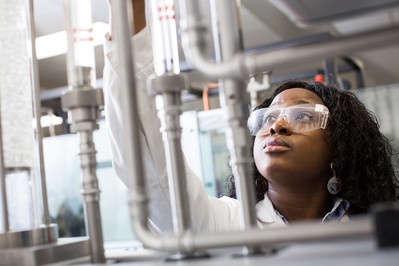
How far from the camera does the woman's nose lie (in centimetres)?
151

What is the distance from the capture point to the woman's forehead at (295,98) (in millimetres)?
1602

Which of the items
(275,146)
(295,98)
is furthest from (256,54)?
(295,98)

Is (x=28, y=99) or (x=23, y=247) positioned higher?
(x=28, y=99)

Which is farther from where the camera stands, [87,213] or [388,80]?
[388,80]

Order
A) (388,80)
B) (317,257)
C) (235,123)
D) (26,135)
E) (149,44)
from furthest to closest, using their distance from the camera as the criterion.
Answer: (388,80), (149,44), (26,135), (235,123), (317,257)

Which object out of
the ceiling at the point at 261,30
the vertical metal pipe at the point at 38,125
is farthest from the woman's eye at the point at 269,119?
the vertical metal pipe at the point at 38,125

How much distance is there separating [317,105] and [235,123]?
3.36ft

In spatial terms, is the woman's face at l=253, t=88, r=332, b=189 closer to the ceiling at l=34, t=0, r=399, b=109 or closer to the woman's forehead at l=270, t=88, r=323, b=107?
the woman's forehead at l=270, t=88, r=323, b=107

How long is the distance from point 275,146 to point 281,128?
0.21 ft

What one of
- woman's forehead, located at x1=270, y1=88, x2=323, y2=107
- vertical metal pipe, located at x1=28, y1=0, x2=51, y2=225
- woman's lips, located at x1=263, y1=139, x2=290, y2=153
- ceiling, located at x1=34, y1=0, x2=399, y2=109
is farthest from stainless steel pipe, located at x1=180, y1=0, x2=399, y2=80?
ceiling, located at x1=34, y1=0, x2=399, y2=109

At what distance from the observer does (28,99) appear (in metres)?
0.77

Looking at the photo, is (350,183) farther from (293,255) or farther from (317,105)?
(293,255)

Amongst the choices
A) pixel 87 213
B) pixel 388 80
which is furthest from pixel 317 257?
pixel 388 80

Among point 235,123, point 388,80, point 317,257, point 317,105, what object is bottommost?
point 317,257
